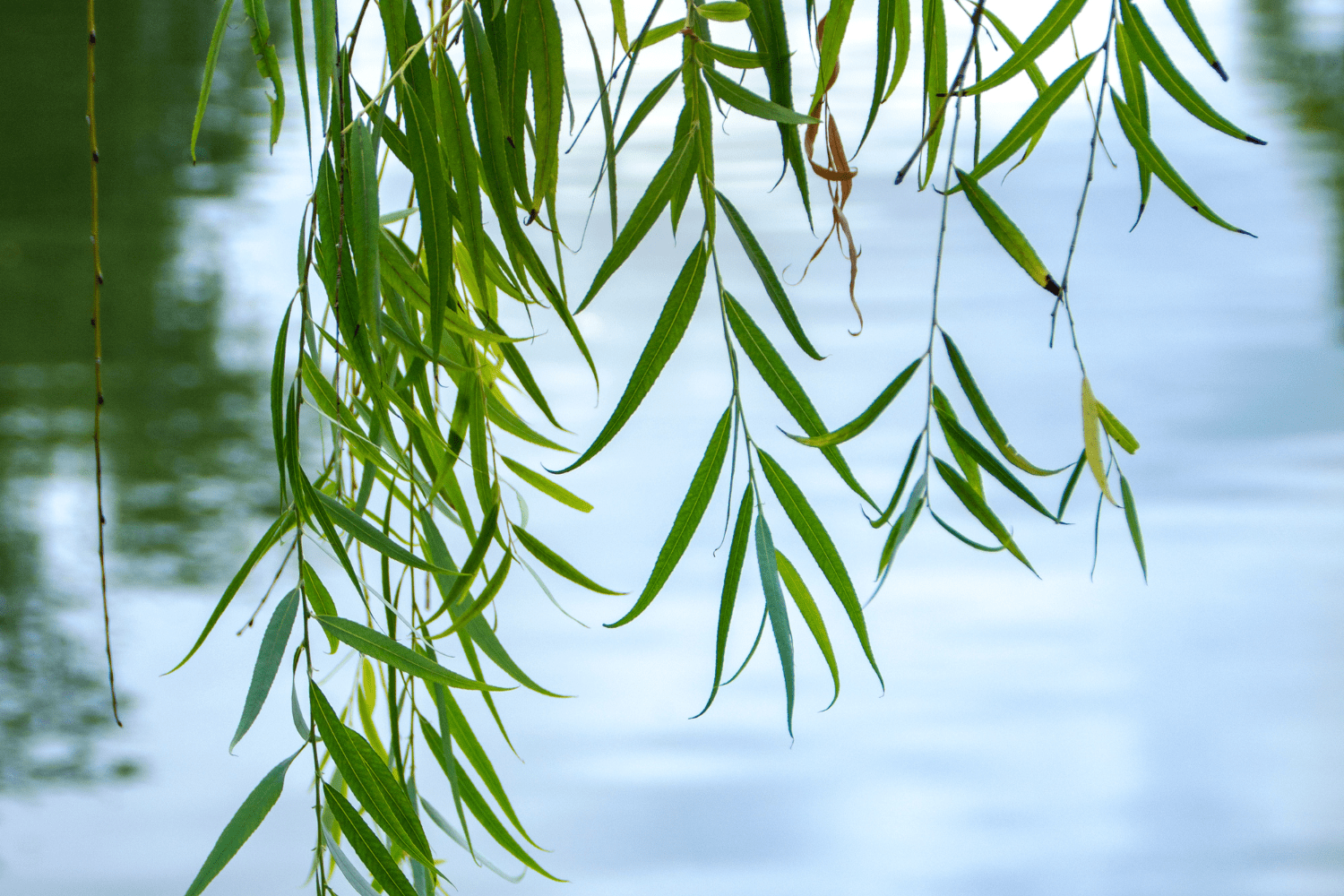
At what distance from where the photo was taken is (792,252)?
57.6 inches

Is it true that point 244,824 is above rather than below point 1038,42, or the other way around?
below

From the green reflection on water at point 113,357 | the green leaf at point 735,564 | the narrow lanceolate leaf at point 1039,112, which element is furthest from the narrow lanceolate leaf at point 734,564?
the green reflection on water at point 113,357

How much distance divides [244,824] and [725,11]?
0.76 feet

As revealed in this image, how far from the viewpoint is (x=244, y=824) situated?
0.88ft

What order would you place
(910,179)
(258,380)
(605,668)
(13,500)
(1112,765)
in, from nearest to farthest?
(1112,765)
(605,668)
(13,500)
(258,380)
(910,179)

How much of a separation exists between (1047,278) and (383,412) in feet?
0.55

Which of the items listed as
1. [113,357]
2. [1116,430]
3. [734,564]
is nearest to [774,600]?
[734,564]

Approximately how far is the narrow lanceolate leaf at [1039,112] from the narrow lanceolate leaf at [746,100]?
0.05 meters

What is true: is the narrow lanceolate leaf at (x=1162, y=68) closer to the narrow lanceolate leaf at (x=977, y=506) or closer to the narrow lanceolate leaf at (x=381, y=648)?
the narrow lanceolate leaf at (x=977, y=506)

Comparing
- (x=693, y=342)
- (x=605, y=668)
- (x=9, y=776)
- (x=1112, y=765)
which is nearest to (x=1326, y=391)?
(x=1112, y=765)

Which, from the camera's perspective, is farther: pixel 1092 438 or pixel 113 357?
pixel 113 357

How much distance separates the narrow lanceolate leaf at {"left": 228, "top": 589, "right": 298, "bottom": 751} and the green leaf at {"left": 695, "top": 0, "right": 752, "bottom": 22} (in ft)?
0.59

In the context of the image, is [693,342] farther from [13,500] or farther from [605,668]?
[13,500]

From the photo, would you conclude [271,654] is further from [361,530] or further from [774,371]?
[774,371]
